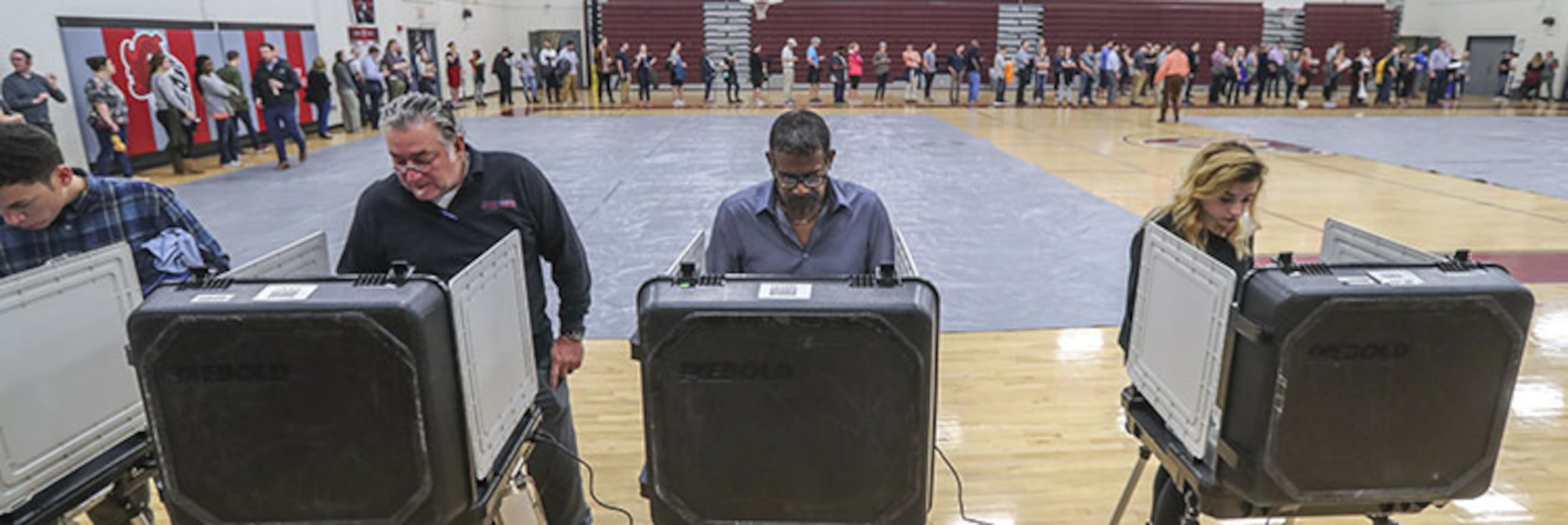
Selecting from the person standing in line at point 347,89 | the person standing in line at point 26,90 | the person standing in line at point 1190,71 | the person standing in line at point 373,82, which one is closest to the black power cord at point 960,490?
the person standing in line at point 26,90

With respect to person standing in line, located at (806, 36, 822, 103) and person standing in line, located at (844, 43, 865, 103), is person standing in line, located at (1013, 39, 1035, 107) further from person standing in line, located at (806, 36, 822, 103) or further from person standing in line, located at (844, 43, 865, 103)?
person standing in line, located at (806, 36, 822, 103)

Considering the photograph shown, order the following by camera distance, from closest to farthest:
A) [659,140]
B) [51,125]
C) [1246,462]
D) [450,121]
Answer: [1246,462] < [450,121] < [51,125] < [659,140]

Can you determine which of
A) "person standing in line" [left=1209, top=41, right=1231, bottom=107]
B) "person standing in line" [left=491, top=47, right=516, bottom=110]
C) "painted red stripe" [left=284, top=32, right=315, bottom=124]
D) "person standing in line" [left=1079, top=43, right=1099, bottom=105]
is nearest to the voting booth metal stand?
"painted red stripe" [left=284, top=32, right=315, bottom=124]

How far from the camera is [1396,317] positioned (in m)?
1.58

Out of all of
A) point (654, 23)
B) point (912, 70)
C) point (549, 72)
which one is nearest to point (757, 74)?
point (912, 70)

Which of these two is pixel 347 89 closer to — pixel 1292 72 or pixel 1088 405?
pixel 1088 405

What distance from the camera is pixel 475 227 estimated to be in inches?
90.8

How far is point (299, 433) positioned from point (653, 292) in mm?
637

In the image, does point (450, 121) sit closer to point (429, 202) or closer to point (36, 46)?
point (429, 202)

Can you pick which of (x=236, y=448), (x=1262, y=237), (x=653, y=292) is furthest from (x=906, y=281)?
(x=1262, y=237)

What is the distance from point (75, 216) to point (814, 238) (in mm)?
1875

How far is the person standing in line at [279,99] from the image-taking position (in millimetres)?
10805

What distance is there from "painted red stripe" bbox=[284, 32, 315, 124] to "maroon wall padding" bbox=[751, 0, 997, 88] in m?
12.5

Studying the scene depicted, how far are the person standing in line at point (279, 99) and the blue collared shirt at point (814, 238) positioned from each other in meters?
10.2
